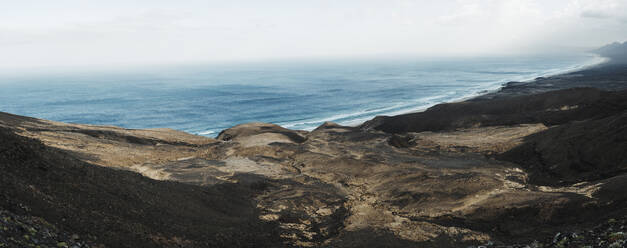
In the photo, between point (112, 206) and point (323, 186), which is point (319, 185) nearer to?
point (323, 186)

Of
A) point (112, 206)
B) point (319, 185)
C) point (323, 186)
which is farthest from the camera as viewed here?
point (319, 185)

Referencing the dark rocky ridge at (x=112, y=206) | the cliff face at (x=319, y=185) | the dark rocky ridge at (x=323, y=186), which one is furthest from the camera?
the cliff face at (x=319, y=185)

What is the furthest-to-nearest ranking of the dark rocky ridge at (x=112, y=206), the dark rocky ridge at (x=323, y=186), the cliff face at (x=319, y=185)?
the cliff face at (x=319, y=185), the dark rocky ridge at (x=323, y=186), the dark rocky ridge at (x=112, y=206)

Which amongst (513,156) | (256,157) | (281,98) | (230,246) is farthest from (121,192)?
(281,98)

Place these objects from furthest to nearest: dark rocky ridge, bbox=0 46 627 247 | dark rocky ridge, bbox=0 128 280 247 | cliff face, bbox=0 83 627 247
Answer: cliff face, bbox=0 83 627 247, dark rocky ridge, bbox=0 46 627 247, dark rocky ridge, bbox=0 128 280 247

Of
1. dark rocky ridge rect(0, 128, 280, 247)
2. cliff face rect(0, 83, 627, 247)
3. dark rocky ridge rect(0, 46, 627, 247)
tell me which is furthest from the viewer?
cliff face rect(0, 83, 627, 247)

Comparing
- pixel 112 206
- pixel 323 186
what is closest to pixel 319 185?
pixel 323 186

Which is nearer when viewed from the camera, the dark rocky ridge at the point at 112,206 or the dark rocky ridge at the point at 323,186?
the dark rocky ridge at the point at 112,206

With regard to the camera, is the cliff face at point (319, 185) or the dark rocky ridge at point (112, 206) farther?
the cliff face at point (319, 185)

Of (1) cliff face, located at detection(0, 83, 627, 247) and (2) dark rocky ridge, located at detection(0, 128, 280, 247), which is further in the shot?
(1) cliff face, located at detection(0, 83, 627, 247)
